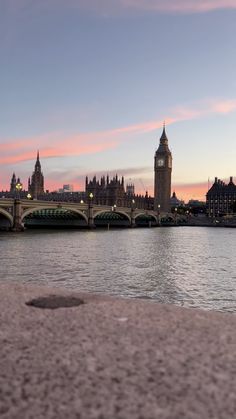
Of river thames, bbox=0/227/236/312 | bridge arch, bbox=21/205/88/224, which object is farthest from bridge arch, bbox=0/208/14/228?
river thames, bbox=0/227/236/312

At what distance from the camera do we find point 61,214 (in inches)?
4365

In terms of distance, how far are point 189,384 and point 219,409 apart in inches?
25.1

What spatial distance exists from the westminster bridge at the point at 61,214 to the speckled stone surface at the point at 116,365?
7148 cm

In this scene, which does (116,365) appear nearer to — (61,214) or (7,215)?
(7,215)

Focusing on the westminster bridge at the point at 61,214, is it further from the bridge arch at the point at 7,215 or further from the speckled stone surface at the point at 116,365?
the speckled stone surface at the point at 116,365

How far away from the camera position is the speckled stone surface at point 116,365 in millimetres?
4910

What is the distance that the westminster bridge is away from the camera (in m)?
81.1

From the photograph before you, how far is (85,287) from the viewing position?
71.2 feet

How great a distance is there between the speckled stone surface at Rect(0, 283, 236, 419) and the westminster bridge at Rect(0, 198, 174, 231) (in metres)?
71.5

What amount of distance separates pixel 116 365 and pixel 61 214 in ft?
347

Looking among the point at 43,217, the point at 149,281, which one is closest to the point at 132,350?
the point at 149,281

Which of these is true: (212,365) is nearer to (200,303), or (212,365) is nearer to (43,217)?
(200,303)

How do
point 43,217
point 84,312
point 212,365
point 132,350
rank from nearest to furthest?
point 212,365 < point 132,350 < point 84,312 < point 43,217

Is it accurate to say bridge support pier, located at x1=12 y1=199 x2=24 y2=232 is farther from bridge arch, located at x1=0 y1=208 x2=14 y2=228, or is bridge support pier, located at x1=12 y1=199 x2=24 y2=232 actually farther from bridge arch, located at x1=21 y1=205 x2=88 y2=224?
bridge arch, located at x1=21 y1=205 x2=88 y2=224
